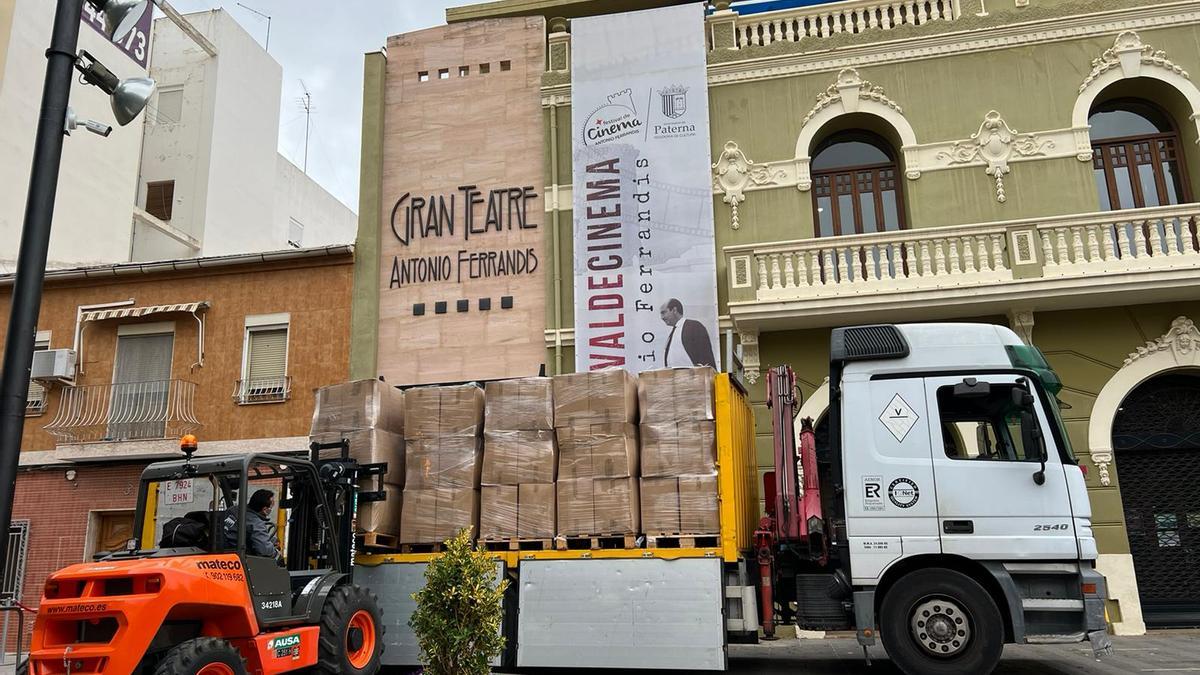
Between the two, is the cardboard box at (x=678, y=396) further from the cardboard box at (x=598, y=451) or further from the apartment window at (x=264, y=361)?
the apartment window at (x=264, y=361)

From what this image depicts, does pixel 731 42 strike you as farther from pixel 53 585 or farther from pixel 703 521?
pixel 53 585

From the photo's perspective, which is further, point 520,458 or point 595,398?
point 520,458

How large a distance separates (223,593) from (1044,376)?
25.7 ft

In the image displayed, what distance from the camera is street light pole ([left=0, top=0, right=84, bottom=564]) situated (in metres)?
5.73

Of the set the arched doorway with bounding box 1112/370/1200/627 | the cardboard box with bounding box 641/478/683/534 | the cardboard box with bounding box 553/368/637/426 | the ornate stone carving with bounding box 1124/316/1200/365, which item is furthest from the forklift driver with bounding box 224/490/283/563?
the ornate stone carving with bounding box 1124/316/1200/365

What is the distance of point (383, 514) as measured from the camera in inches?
389

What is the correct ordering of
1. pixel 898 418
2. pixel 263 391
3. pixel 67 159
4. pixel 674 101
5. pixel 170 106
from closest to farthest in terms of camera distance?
pixel 898 418
pixel 674 101
pixel 263 391
pixel 67 159
pixel 170 106

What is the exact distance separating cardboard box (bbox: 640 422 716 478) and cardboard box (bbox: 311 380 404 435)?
3.03 metres

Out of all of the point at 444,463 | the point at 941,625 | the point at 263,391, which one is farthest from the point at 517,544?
the point at 263,391

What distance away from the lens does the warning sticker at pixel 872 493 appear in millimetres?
8914

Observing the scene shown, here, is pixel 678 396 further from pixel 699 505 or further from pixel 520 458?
pixel 520 458

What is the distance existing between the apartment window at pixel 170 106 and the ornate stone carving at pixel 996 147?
70.3 ft

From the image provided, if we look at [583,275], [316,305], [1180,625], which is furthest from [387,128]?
[1180,625]

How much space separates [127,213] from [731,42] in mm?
15644
